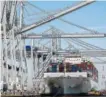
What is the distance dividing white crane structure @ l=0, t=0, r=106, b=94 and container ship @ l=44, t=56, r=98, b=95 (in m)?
1.83

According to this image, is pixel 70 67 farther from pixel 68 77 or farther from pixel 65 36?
pixel 65 36

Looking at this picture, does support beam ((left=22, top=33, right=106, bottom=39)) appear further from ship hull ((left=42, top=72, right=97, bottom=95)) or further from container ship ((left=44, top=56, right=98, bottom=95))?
ship hull ((left=42, top=72, right=97, bottom=95))

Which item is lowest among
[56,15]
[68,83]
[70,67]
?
[68,83]

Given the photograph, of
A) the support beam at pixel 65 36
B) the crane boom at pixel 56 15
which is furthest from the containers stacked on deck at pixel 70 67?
the crane boom at pixel 56 15

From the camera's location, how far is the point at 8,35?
31656mm

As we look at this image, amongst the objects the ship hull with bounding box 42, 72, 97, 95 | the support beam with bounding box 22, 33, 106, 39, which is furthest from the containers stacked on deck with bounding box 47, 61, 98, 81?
the support beam with bounding box 22, 33, 106, 39

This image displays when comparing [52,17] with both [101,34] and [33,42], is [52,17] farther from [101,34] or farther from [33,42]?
[33,42]

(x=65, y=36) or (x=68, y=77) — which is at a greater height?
(x=65, y=36)

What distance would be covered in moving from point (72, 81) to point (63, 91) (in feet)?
7.35

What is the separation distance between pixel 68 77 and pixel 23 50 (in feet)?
19.1

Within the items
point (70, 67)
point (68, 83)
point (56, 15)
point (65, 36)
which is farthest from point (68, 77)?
point (56, 15)

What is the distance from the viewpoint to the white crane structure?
28245mm

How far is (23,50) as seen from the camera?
36.6 metres

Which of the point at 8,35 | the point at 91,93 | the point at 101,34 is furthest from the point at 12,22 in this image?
the point at 91,93
